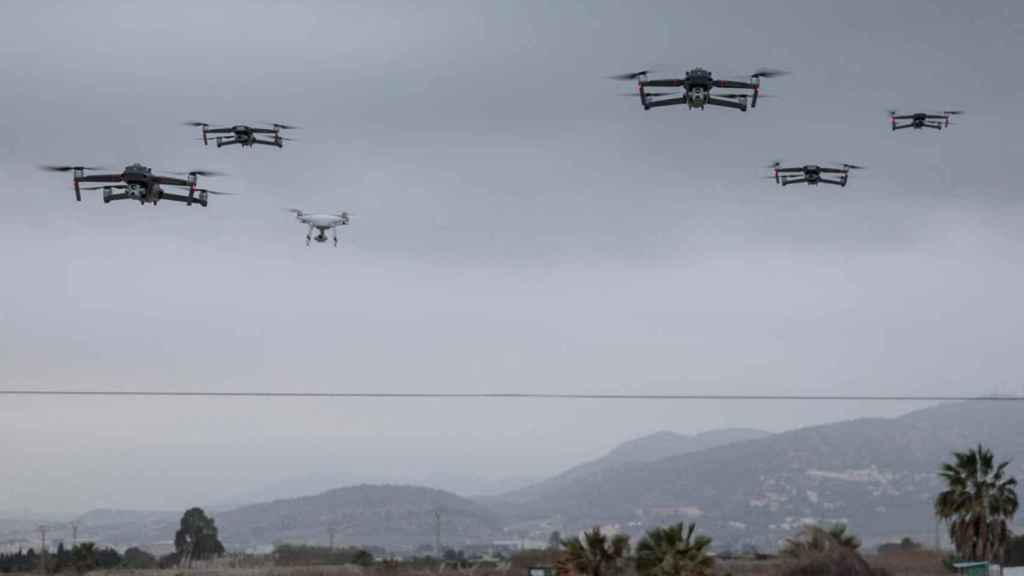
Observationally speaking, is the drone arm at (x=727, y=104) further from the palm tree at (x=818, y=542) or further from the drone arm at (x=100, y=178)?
the palm tree at (x=818, y=542)

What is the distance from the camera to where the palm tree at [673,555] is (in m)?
121

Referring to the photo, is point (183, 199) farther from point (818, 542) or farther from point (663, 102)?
point (818, 542)

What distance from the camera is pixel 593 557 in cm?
13275

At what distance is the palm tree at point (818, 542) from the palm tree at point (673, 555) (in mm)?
29577

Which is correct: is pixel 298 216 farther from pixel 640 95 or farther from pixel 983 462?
pixel 983 462

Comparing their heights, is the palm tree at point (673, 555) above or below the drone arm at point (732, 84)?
below

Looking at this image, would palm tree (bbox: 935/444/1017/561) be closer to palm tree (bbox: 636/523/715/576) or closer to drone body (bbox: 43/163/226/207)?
palm tree (bbox: 636/523/715/576)

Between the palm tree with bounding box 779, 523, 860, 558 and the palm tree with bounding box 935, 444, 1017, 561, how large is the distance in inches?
407

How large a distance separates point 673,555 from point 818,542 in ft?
126

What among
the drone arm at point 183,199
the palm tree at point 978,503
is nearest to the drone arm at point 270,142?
the drone arm at point 183,199

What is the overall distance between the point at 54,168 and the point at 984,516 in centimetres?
10347

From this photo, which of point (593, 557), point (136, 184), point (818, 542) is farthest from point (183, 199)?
point (818, 542)

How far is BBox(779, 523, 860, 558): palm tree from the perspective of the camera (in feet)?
494

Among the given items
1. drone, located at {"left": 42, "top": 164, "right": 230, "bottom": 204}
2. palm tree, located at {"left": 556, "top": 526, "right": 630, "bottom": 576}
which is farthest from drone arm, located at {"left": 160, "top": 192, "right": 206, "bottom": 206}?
palm tree, located at {"left": 556, "top": 526, "right": 630, "bottom": 576}
